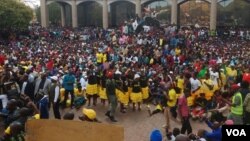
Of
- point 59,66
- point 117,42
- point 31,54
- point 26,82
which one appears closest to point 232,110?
point 26,82

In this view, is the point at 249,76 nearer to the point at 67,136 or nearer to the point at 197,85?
the point at 197,85

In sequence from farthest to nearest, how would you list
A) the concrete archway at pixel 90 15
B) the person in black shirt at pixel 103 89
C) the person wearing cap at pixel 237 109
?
the concrete archway at pixel 90 15 < the person in black shirt at pixel 103 89 < the person wearing cap at pixel 237 109

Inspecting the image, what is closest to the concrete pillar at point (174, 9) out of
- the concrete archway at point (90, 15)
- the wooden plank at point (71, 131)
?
the concrete archway at point (90, 15)

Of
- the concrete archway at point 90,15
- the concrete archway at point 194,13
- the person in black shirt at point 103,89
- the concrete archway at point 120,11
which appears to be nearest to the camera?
the person in black shirt at point 103,89

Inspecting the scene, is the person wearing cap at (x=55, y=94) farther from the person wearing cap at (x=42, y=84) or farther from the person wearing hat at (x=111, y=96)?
the person wearing hat at (x=111, y=96)

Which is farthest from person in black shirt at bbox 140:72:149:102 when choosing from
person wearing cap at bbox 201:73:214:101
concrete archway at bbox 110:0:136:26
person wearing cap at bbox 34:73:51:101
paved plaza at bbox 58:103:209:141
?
concrete archway at bbox 110:0:136:26

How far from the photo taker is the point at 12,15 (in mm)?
34625


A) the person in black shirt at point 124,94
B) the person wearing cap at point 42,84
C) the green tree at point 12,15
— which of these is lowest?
the person in black shirt at point 124,94

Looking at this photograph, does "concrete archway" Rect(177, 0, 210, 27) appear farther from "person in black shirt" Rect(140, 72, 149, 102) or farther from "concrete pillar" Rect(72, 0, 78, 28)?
"person in black shirt" Rect(140, 72, 149, 102)

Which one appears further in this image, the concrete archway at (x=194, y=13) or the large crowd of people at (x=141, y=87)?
the concrete archway at (x=194, y=13)

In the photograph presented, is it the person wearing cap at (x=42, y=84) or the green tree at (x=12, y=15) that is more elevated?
the green tree at (x=12, y=15)

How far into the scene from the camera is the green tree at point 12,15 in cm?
3428

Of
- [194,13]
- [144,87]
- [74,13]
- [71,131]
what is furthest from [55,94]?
[74,13]

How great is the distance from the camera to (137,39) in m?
25.0
